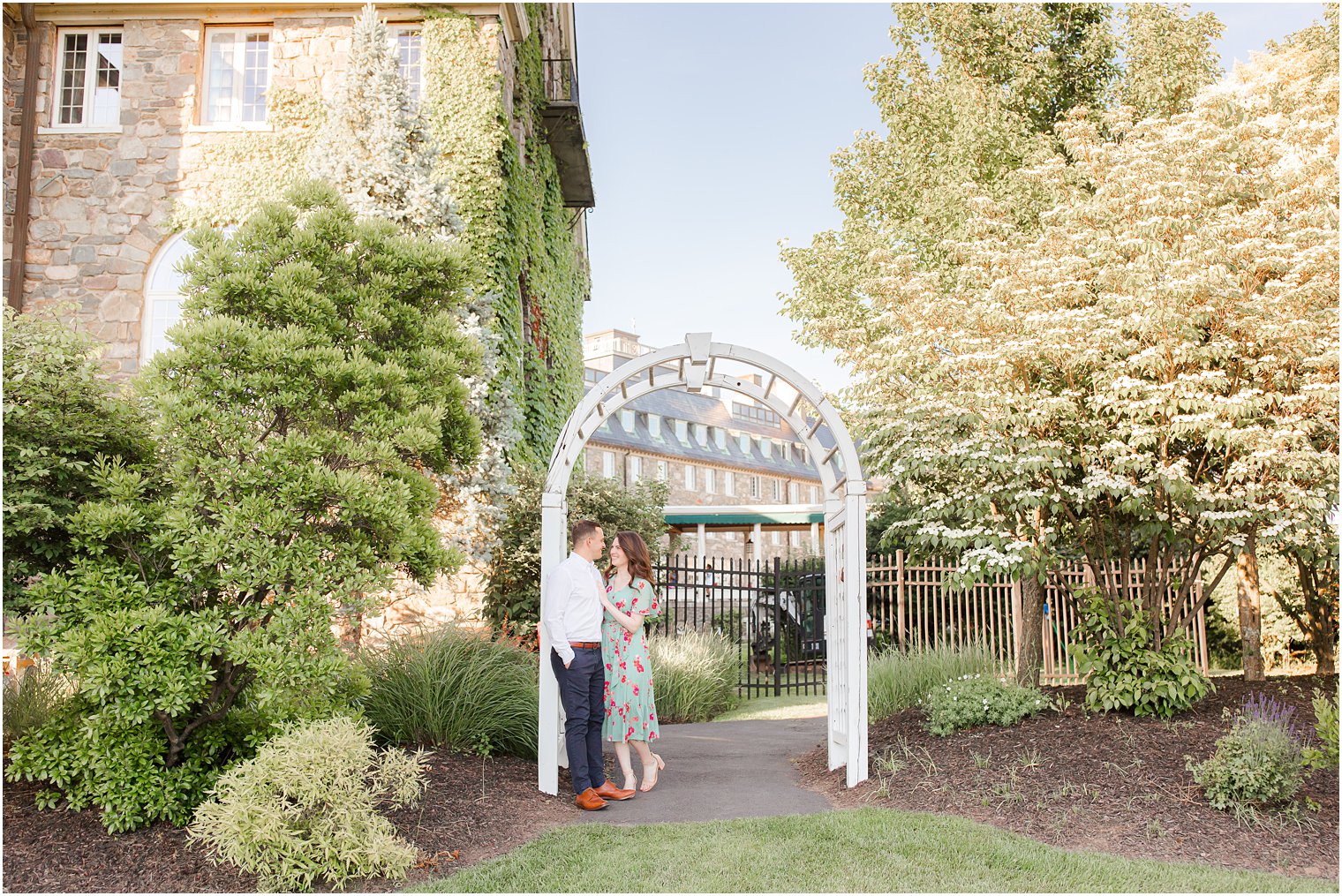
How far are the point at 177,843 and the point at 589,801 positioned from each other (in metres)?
2.32

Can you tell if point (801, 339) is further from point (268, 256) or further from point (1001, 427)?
point (268, 256)

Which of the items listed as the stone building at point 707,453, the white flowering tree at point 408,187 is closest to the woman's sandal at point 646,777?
the white flowering tree at point 408,187

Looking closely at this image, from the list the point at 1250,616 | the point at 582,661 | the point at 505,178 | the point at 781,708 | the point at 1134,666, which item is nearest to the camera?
the point at 582,661

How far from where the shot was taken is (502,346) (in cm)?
1059

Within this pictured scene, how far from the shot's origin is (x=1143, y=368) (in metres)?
7.13

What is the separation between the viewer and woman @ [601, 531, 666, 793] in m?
6.38

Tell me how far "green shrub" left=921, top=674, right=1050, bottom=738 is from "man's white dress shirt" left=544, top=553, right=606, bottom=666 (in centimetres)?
293

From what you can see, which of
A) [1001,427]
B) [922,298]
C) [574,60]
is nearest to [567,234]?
[574,60]

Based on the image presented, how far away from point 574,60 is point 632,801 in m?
16.1

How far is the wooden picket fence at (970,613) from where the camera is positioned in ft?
39.6

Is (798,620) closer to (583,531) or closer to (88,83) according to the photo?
(583,531)

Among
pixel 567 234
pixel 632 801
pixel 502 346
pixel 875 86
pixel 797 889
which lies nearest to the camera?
pixel 797 889

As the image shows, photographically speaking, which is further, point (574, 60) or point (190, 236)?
point (574, 60)

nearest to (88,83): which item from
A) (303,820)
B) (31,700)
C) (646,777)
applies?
(31,700)
